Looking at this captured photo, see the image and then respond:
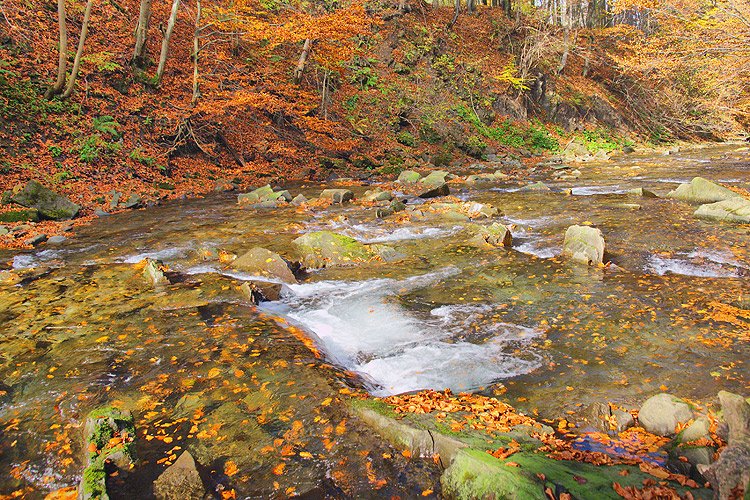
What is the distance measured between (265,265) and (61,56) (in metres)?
11.9

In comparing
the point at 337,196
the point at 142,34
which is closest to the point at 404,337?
the point at 337,196

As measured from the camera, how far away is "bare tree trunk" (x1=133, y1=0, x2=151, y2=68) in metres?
17.2

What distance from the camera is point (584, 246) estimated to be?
8938mm

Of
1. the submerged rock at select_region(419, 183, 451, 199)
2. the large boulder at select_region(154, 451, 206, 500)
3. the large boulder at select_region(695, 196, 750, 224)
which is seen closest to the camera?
the large boulder at select_region(154, 451, 206, 500)

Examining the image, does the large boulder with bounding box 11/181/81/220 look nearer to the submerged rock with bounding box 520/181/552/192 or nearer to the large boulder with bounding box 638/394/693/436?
the large boulder with bounding box 638/394/693/436

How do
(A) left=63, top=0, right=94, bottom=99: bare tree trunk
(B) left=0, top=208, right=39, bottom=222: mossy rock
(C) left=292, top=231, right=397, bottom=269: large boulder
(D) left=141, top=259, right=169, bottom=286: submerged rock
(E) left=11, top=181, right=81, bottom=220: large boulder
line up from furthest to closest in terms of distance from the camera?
1. (A) left=63, top=0, right=94, bottom=99: bare tree trunk
2. (E) left=11, top=181, right=81, bottom=220: large boulder
3. (B) left=0, top=208, right=39, bottom=222: mossy rock
4. (C) left=292, top=231, right=397, bottom=269: large boulder
5. (D) left=141, top=259, right=169, bottom=286: submerged rock

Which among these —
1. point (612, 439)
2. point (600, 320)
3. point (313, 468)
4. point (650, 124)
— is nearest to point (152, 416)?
point (313, 468)

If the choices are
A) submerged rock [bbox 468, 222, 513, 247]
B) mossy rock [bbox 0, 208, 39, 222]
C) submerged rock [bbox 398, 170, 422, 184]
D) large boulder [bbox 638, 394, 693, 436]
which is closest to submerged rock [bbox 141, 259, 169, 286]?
mossy rock [bbox 0, 208, 39, 222]

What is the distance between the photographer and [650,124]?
37688 millimetres

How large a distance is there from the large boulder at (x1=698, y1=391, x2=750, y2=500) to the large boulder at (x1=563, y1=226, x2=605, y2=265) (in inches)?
219

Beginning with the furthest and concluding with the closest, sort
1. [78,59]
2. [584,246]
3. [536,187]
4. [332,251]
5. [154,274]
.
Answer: [536,187], [78,59], [332,251], [584,246], [154,274]

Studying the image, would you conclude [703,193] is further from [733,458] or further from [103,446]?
[103,446]

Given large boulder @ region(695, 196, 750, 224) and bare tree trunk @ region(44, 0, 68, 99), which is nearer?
large boulder @ region(695, 196, 750, 224)

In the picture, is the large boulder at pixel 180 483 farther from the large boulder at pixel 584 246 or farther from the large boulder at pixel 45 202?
the large boulder at pixel 45 202
